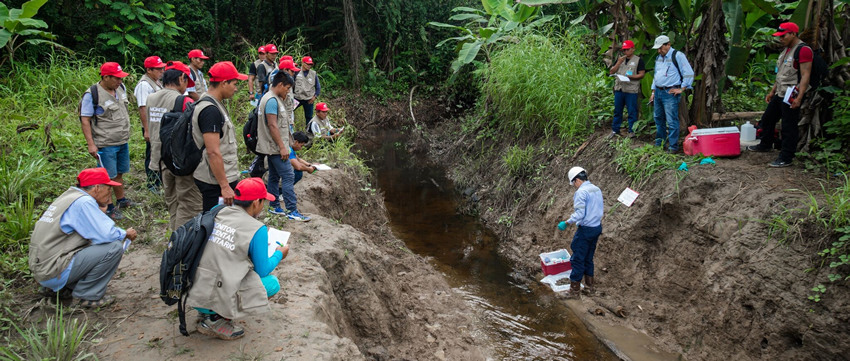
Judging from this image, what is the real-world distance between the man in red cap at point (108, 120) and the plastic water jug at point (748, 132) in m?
8.23

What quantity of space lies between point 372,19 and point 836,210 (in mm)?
16570

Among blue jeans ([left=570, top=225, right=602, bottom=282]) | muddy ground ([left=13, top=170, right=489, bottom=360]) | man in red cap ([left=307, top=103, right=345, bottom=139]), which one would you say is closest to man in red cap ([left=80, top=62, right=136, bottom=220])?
muddy ground ([left=13, top=170, right=489, bottom=360])

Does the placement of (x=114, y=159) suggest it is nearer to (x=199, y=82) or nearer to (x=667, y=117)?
(x=199, y=82)

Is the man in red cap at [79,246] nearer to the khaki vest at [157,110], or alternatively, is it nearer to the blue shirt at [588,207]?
the khaki vest at [157,110]

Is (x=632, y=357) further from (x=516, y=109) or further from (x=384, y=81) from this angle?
(x=384, y=81)

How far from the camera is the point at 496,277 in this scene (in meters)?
7.71

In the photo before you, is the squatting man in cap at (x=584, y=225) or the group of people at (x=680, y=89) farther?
the squatting man in cap at (x=584, y=225)

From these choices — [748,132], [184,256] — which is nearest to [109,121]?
A: [184,256]

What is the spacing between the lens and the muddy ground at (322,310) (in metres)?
3.67

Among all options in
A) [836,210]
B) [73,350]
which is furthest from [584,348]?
[73,350]

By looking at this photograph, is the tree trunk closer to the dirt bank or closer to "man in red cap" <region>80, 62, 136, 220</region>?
the dirt bank

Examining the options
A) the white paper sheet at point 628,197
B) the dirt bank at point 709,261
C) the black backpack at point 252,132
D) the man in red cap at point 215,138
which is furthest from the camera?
the white paper sheet at point 628,197

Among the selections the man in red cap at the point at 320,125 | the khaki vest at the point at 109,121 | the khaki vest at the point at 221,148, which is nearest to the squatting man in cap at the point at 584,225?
the khaki vest at the point at 221,148

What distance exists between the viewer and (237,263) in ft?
11.1
